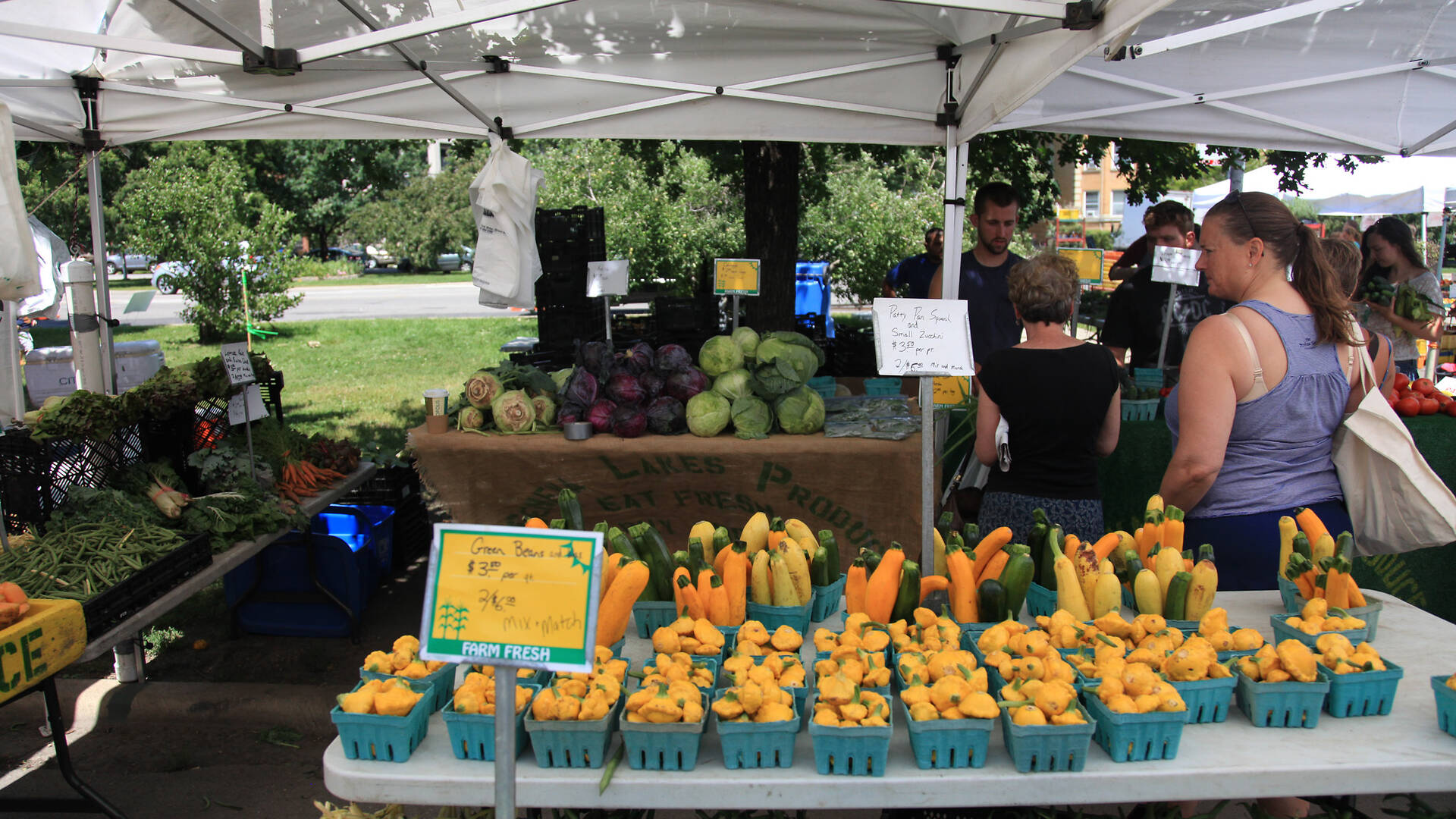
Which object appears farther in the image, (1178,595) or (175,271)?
(175,271)

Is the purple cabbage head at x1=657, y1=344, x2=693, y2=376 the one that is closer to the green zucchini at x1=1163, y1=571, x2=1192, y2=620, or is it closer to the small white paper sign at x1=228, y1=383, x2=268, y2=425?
the small white paper sign at x1=228, y1=383, x2=268, y2=425

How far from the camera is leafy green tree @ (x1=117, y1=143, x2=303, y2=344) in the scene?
13.8 metres

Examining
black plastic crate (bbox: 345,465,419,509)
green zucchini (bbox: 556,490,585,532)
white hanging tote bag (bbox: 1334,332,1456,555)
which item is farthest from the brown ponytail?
black plastic crate (bbox: 345,465,419,509)

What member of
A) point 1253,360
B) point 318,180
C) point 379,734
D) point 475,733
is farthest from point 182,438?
point 318,180

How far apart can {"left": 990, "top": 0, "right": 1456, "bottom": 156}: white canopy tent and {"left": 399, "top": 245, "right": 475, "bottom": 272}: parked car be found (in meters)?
32.3

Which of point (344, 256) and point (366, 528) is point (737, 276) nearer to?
point (366, 528)

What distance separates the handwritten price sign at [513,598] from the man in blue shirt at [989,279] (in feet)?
11.5

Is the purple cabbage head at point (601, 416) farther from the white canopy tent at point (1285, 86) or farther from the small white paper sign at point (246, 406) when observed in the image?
the white canopy tent at point (1285, 86)

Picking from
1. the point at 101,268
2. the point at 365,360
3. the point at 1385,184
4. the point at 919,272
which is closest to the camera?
the point at 101,268

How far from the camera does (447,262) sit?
121ft

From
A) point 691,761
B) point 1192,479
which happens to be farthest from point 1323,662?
point 691,761

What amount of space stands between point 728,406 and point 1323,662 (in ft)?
8.71

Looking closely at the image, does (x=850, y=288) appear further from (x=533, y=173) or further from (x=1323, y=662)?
(x=1323, y=662)

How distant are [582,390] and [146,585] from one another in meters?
1.88
